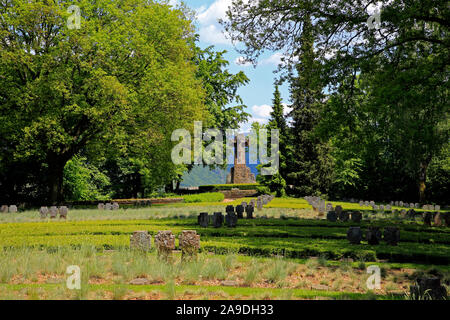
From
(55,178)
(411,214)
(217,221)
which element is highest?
(55,178)

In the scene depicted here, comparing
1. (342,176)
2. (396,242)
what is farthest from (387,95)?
(342,176)

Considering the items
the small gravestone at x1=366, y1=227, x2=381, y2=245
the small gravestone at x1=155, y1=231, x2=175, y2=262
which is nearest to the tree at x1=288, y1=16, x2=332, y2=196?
the small gravestone at x1=366, y1=227, x2=381, y2=245

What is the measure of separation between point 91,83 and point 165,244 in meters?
19.8

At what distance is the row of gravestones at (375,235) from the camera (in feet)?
43.5

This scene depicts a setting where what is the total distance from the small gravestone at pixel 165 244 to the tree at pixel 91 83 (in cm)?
1755

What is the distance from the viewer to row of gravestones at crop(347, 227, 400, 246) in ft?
43.5

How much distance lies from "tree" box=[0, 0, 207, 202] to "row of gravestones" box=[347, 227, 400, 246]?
734 inches

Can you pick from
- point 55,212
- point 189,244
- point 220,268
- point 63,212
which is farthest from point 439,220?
point 55,212

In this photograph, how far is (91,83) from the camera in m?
26.5

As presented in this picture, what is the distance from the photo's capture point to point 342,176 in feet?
159

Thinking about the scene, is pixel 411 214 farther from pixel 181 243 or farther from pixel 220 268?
pixel 220 268

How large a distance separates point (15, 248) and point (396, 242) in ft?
41.6
